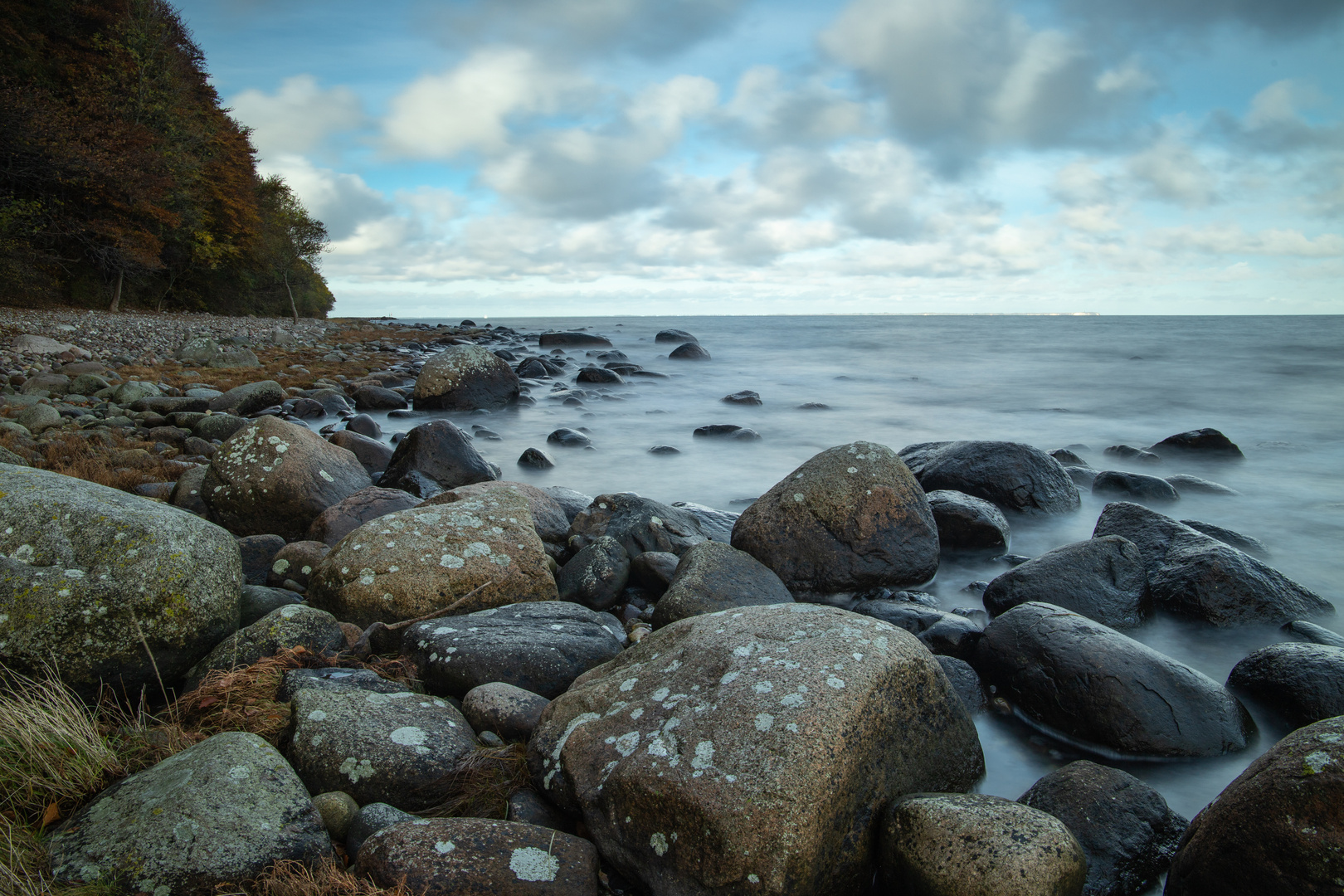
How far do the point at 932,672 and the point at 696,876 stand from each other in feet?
4.32

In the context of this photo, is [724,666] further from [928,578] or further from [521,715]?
[928,578]

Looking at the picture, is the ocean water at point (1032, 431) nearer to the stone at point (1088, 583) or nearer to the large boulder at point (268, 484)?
the stone at point (1088, 583)

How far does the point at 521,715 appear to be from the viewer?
324 cm

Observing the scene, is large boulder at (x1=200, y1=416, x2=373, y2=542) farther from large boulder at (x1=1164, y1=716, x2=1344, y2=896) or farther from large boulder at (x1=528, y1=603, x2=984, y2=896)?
large boulder at (x1=1164, y1=716, x2=1344, y2=896)

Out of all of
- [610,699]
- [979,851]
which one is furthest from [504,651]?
[979,851]

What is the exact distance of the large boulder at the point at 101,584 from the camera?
307cm

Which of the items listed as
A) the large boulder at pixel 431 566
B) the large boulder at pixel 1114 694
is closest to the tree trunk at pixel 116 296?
the large boulder at pixel 431 566

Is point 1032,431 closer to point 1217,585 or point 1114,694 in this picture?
point 1217,585

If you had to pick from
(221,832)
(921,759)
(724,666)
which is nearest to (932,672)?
(921,759)

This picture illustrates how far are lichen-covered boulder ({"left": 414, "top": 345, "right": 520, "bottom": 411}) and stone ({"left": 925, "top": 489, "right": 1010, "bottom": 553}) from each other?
1039 cm

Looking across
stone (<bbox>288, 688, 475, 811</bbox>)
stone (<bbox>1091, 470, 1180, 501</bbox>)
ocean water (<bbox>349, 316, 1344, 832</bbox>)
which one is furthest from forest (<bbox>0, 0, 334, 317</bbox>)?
stone (<bbox>1091, 470, 1180, 501</bbox>)

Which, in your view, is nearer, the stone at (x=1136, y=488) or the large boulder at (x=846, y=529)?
the large boulder at (x=846, y=529)

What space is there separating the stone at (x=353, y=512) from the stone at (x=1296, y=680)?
588cm

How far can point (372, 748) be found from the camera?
2.84 metres
